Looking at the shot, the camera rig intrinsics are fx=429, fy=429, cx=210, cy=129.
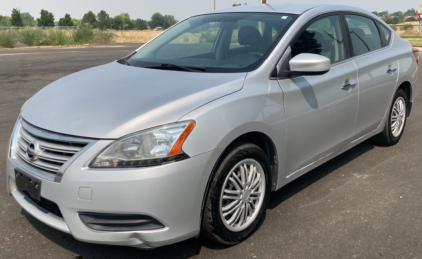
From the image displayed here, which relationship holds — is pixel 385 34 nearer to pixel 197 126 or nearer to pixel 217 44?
pixel 217 44

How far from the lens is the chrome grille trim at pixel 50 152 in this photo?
260cm

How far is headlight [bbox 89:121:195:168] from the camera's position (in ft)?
8.36

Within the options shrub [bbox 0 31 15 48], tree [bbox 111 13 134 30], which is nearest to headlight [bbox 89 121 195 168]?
shrub [bbox 0 31 15 48]

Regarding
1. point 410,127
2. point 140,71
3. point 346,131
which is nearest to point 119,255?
point 140,71

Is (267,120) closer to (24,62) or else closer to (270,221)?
(270,221)

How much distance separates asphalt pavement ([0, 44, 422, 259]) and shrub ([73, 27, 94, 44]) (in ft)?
94.4

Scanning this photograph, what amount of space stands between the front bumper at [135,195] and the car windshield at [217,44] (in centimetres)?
110

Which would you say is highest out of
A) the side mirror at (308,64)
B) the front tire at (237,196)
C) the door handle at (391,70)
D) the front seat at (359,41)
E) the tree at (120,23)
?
the tree at (120,23)

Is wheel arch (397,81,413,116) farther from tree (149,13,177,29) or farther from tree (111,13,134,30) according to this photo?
tree (149,13,177,29)

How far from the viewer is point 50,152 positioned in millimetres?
2719

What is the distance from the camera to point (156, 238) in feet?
8.55

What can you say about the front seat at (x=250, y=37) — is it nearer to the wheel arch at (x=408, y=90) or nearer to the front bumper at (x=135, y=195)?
the front bumper at (x=135, y=195)

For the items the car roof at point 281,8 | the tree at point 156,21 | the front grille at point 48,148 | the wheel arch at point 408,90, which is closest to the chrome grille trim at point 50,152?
the front grille at point 48,148

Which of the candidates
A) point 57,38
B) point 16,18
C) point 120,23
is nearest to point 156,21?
point 120,23
